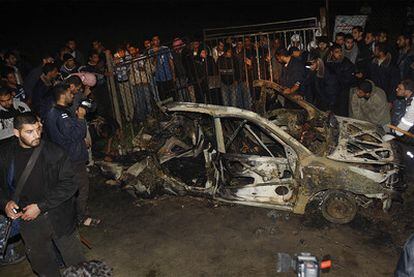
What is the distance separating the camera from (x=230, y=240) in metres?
5.36

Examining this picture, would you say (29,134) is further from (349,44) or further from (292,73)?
(349,44)

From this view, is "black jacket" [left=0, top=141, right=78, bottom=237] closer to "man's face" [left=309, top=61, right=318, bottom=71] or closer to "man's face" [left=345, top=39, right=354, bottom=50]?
"man's face" [left=309, top=61, right=318, bottom=71]

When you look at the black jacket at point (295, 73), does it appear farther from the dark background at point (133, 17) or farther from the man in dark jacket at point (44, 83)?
the dark background at point (133, 17)

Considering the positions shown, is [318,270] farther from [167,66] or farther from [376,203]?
[167,66]

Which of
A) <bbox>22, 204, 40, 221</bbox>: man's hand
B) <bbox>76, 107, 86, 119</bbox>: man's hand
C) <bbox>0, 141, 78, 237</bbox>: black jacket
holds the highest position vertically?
<bbox>76, 107, 86, 119</bbox>: man's hand

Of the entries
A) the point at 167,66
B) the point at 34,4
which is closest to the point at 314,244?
the point at 167,66

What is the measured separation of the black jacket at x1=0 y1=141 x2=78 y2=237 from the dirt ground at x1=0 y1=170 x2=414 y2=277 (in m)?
1.61

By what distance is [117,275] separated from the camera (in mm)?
4840

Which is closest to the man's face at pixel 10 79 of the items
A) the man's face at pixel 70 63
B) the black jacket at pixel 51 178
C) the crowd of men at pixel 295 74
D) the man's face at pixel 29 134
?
the man's face at pixel 70 63

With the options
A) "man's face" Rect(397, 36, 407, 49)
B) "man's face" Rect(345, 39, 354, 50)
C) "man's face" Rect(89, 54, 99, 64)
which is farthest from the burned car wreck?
"man's face" Rect(89, 54, 99, 64)

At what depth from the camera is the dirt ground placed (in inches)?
190

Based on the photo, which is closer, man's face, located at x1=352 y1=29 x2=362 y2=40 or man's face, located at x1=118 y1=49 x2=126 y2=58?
man's face, located at x1=352 y1=29 x2=362 y2=40

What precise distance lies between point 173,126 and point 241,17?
10.6 m

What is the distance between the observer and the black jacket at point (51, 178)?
12.1 ft
